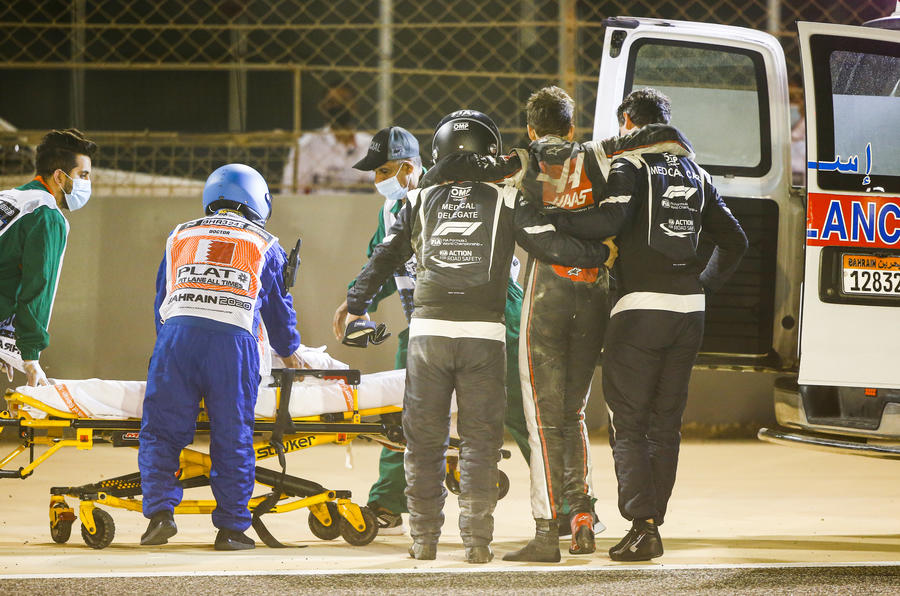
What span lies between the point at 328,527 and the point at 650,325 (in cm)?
169

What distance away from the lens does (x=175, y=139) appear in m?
8.23

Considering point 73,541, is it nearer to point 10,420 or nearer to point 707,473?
point 10,420

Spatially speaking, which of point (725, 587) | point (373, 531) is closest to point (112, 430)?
point (373, 531)

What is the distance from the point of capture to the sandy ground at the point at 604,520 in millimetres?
4637

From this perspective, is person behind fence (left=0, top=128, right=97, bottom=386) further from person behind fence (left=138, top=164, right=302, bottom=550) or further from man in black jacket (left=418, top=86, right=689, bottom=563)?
man in black jacket (left=418, top=86, right=689, bottom=563)

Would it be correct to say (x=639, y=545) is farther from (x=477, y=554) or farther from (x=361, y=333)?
(x=361, y=333)

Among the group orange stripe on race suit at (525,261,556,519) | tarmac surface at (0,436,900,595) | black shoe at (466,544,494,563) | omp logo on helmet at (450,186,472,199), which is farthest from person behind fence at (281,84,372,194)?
black shoe at (466,544,494,563)

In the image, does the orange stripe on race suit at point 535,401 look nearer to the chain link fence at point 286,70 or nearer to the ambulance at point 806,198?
the ambulance at point 806,198

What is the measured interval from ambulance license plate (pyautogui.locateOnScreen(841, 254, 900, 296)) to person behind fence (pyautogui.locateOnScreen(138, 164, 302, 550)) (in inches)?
103

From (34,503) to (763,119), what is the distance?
13.7 feet

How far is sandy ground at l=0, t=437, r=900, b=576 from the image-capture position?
4.64 m

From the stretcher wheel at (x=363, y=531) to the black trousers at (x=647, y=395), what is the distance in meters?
1.10

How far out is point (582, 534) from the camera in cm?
484

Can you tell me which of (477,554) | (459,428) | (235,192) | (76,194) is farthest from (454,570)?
(76,194)
